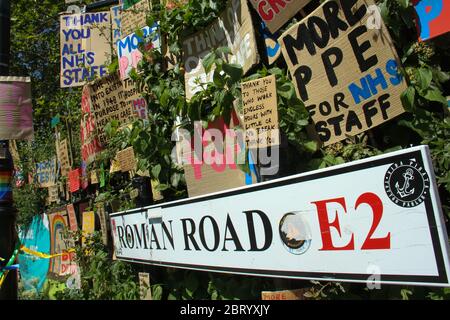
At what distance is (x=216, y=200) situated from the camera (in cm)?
265

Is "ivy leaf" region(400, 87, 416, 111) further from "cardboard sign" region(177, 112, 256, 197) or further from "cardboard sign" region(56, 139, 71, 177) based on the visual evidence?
"cardboard sign" region(56, 139, 71, 177)

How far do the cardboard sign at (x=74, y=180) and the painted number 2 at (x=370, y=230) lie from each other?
4.36m

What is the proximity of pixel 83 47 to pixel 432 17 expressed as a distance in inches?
158

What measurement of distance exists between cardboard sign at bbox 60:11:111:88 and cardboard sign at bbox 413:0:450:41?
3.63 metres

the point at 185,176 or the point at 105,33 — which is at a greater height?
the point at 105,33

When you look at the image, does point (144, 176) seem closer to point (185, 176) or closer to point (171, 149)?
point (171, 149)

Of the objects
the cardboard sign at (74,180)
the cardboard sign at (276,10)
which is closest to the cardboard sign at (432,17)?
the cardboard sign at (276,10)

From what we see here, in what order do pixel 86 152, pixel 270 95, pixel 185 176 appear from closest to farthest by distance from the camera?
pixel 270 95 < pixel 185 176 < pixel 86 152

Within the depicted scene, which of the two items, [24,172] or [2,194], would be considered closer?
[2,194]

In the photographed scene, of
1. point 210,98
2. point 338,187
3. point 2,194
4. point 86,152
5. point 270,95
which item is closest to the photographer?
point 338,187

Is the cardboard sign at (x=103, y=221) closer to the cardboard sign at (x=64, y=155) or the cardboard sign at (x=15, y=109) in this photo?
the cardboard sign at (x=15, y=109)

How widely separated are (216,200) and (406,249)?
47.8 inches

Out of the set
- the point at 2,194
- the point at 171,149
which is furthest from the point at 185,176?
the point at 2,194

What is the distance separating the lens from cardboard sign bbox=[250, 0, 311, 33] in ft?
8.38
